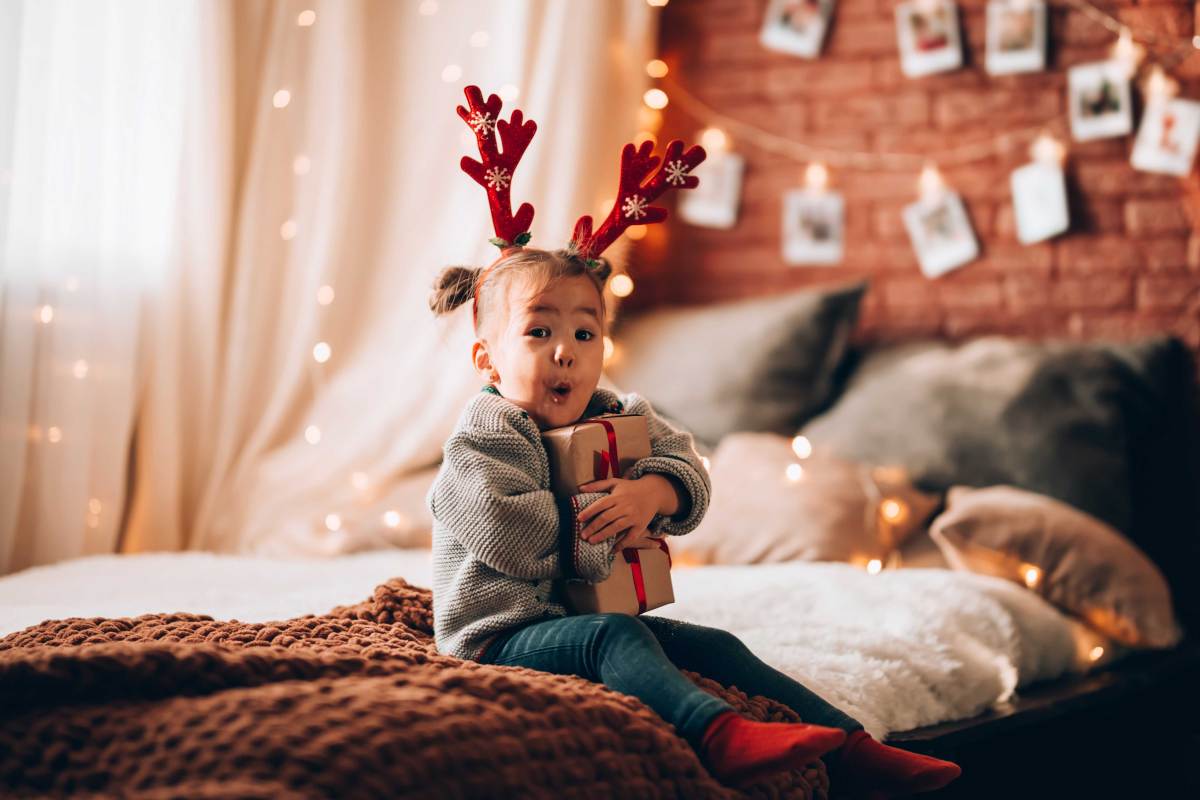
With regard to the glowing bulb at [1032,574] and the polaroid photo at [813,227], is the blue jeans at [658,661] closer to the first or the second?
the glowing bulb at [1032,574]

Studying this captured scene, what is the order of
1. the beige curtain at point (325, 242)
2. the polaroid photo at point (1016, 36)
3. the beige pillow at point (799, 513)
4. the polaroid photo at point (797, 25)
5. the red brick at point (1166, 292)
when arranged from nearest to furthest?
the beige pillow at point (799, 513) < the beige curtain at point (325, 242) < the red brick at point (1166, 292) < the polaroid photo at point (1016, 36) < the polaroid photo at point (797, 25)

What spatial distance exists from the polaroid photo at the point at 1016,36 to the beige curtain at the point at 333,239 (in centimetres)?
91

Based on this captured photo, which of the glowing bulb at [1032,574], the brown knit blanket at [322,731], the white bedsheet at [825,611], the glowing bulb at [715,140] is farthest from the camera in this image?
the glowing bulb at [715,140]

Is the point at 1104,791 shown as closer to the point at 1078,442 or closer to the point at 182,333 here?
the point at 1078,442

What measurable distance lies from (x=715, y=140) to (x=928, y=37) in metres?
0.57

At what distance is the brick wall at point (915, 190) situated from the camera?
8.29 ft

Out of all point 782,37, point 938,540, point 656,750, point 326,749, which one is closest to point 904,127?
point 782,37

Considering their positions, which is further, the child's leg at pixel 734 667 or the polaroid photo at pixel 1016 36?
the polaroid photo at pixel 1016 36

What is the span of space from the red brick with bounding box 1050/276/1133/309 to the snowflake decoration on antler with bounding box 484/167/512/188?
66.7 inches

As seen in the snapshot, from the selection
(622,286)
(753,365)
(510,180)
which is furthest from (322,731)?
(622,286)

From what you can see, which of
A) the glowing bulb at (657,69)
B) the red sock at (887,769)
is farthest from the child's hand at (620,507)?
the glowing bulb at (657,69)

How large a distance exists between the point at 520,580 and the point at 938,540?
0.99m

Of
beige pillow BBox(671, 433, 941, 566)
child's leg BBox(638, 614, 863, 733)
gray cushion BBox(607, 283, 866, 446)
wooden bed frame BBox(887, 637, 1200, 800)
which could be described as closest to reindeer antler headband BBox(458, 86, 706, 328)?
child's leg BBox(638, 614, 863, 733)

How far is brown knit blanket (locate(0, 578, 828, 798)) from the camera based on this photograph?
2.96 ft
